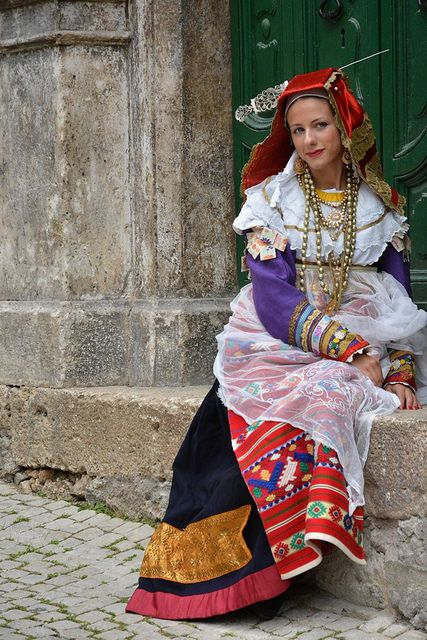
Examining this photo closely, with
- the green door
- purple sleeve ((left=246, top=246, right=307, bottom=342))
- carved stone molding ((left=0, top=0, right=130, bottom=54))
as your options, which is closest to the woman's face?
purple sleeve ((left=246, top=246, right=307, bottom=342))

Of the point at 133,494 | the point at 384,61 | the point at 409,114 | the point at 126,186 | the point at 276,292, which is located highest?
the point at 384,61

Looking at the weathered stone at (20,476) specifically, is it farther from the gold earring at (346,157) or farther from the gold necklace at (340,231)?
the gold earring at (346,157)

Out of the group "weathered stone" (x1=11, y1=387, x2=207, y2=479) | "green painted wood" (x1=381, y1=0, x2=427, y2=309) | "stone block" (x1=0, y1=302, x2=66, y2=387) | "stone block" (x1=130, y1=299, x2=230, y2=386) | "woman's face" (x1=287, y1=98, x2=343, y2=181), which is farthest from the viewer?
"stone block" (x1=0, y1=302, x2=66, y2=387)

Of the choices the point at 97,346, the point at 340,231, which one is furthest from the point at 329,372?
the point at 97,346

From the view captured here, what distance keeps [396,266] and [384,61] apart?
94 cm

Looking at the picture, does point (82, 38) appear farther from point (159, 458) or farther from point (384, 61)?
point (159, 458)

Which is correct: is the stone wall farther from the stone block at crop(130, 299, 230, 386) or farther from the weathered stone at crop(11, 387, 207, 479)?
the weathered stone at crop(11, 387, 207, 479)

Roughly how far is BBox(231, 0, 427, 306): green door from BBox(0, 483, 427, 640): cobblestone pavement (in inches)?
54.9

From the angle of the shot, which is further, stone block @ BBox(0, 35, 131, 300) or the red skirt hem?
stone block @ BBox(0, 35, 131, 300)

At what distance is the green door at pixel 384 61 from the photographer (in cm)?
475

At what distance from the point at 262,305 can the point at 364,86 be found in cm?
119

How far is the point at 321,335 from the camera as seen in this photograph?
4.10m

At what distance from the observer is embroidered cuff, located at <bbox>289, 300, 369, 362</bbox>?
4090 millimetres

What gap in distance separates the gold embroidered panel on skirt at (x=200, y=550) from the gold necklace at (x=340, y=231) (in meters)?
0.83
